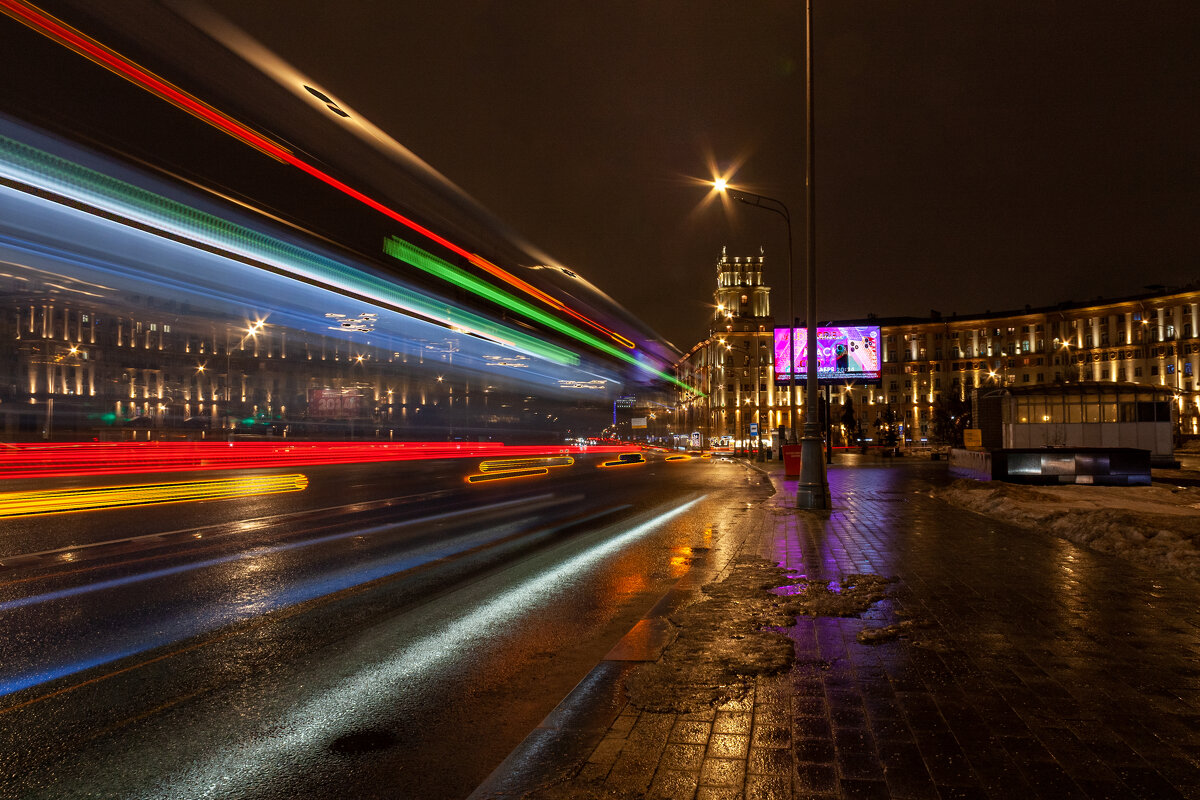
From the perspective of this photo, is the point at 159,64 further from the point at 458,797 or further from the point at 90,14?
the point at 458,797

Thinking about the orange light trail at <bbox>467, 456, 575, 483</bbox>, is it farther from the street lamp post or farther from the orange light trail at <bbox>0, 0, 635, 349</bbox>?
the street lamp post

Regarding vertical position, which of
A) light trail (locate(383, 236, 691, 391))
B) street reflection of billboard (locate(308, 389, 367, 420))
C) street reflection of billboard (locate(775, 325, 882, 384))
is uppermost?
light trail (locate(383, 236, 691, 391))

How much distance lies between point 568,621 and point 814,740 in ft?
12.3

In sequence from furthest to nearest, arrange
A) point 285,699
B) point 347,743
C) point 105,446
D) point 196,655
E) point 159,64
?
point 105,446, point 159,64, point 196,655, point 285,699, point 347,743

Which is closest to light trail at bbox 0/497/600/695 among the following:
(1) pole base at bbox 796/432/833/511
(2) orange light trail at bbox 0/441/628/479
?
(1) pole base at bbox 796/432/833/511

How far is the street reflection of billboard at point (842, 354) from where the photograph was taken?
3894 centimetres

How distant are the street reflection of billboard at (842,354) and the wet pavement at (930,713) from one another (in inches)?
1268

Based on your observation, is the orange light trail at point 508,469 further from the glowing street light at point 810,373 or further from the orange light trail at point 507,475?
the glowing street light at point 810,373

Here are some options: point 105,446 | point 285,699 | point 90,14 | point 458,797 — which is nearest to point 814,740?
point 458,797

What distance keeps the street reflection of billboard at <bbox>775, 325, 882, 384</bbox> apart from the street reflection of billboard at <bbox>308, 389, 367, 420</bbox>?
22.0 meters

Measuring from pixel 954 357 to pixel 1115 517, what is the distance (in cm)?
14091

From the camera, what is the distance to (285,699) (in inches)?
191

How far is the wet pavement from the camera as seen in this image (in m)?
3.18

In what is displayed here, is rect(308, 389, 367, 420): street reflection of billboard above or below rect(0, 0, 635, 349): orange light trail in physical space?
below
